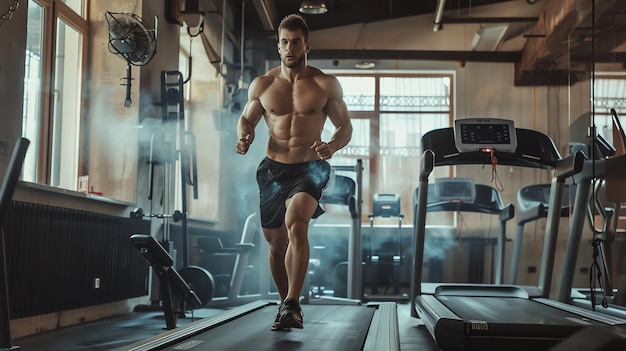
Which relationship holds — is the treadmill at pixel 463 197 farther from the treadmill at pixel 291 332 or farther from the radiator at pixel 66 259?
the radiator at pixel 66 259

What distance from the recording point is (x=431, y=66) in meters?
11.0

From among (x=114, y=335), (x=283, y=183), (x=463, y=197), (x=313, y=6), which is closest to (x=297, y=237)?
(x=283, y=183)

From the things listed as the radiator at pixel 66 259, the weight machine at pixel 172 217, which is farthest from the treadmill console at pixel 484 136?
the radiator at pixel 66 259

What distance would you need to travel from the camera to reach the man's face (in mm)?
3717

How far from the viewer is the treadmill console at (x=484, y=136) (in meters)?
5.03

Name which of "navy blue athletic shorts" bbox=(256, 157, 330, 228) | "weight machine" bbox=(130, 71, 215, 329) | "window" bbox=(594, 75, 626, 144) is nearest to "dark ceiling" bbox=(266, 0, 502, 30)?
"weight machine" bbox=(130, 71, 215, 329)

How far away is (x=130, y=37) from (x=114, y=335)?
2063 millimetres

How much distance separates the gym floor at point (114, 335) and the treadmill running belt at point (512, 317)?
0.30m

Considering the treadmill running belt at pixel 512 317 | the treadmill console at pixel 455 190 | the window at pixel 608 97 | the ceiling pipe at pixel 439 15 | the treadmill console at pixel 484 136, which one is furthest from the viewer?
the ceiling pipe at pixel 439 15

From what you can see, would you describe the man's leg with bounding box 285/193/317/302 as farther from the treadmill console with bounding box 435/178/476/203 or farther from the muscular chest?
the treadmill console with bounding box 435/178/476/203

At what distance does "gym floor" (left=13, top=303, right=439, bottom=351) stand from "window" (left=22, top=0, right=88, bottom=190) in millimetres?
1155

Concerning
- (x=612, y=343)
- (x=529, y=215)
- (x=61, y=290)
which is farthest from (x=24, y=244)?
(x=529, y=215)

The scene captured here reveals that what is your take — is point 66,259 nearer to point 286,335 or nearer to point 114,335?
point 114,335

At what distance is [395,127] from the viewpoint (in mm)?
10898
